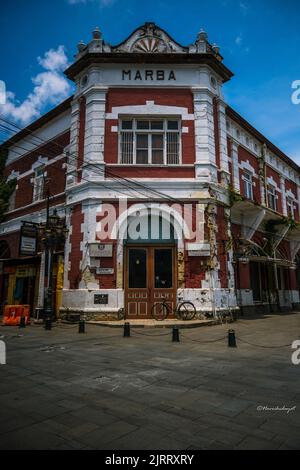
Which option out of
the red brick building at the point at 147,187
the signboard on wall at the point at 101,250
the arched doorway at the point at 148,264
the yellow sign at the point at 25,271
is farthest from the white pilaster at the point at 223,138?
the yellow sign at the point at 25,271

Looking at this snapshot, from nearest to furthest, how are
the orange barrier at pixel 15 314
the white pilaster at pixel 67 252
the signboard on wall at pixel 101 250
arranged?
the signboard on wall at pixel 101 250 < the orange barrier at pixel 15 314 < the white pilaster at pixel 67 252

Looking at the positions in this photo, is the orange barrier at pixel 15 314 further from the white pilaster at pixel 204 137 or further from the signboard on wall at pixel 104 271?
the white pilaster at pixel 204 137

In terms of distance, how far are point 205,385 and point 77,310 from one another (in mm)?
9593

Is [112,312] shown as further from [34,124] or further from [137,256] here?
[34,124]

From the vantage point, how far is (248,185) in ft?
65.8

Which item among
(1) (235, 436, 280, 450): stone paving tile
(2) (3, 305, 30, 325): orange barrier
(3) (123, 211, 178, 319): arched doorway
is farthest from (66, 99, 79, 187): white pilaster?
(1) (235, 436, 280, 450): stone paving tile

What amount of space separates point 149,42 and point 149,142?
498 cm

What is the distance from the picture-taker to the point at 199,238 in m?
14.3

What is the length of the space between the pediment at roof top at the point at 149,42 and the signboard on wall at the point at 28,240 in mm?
9530

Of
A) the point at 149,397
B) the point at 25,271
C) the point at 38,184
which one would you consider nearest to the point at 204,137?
the point at 38,184

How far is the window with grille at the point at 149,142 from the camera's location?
15.3 m

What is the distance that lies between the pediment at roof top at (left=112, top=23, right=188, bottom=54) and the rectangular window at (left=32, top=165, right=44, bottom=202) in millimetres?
7967

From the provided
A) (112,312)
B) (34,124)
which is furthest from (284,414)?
(34,124)
